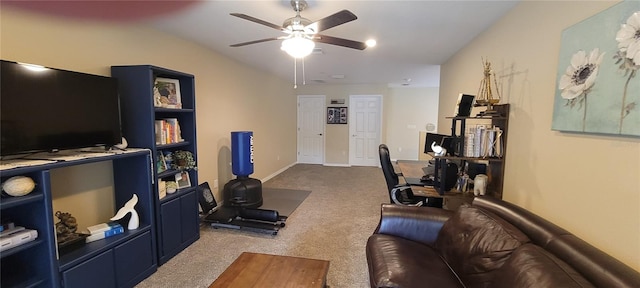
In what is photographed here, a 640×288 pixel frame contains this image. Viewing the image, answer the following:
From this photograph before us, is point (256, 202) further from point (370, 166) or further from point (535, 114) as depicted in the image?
point (370, 166)

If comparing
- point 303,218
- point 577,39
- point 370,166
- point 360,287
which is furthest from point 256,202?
point 370,166

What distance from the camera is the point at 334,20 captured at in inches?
73.5

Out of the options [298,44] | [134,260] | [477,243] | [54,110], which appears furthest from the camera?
[134,260]

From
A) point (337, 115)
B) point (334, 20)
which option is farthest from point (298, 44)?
point (337, 115)

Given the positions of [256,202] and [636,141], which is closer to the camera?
[636,141]

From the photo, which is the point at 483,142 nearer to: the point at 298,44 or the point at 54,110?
the point at 298,44

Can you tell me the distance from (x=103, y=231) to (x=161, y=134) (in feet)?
3.08

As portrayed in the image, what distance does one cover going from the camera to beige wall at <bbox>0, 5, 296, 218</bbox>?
1.96 metres

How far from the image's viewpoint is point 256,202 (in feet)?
13.0

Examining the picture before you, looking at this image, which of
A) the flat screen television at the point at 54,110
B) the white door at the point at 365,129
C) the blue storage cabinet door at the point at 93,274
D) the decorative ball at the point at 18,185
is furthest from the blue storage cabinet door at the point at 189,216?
the white door at the point at 365,129

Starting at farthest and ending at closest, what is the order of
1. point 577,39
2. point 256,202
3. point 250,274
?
point 256,202 < point 250,274 < point 577,39

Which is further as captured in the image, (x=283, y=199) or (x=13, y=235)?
(x=283, y=199)

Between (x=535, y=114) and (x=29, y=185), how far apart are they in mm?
3276

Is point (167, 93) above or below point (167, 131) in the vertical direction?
above
